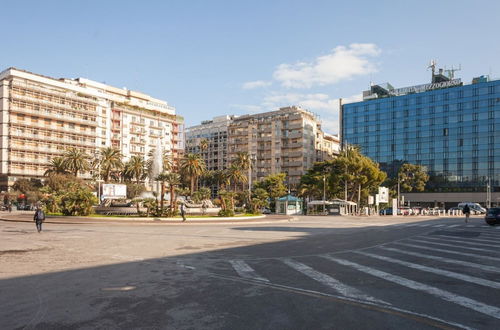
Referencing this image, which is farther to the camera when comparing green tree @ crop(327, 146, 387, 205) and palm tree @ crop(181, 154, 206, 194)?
palm tree @ crop(181, 154, 206, 194)

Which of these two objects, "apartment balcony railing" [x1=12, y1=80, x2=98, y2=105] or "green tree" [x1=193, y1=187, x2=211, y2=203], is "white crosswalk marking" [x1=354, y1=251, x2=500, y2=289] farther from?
"apartment balcony railing" [x1=12, y1=80, x2=98, y2=105]

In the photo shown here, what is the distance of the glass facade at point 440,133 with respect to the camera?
93250 mm

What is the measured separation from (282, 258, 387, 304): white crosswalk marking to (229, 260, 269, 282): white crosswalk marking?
1.25 meters

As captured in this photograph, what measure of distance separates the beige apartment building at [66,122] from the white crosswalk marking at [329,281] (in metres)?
77.5

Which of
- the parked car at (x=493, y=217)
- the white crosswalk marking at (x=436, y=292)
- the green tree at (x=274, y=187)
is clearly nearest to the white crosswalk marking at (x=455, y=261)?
the white crosswalk marking at (x=436, y=292)

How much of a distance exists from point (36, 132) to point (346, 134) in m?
81.6

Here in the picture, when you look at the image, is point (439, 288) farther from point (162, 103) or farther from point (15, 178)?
point (162, 103)

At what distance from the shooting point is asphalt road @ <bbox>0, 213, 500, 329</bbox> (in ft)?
20.3

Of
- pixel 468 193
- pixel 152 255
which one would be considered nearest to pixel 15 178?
pixel 152 255

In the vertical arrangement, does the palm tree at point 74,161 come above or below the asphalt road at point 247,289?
above

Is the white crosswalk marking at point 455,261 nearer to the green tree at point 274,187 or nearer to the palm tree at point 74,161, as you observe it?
the green tree at point 274,187

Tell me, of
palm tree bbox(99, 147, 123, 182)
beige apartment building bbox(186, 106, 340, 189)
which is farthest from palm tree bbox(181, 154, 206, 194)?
beige apartment building bbox(186, 106, 340, 189)

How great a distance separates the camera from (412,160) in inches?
4085

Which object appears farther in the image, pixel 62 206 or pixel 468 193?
pixel 468 193
